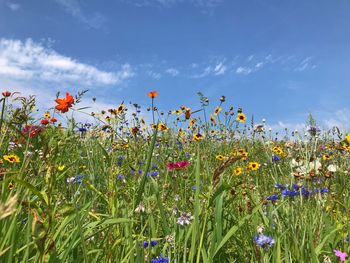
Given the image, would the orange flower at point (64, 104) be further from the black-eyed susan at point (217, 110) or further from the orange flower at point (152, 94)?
the black-eyed susan at point (217, 110)

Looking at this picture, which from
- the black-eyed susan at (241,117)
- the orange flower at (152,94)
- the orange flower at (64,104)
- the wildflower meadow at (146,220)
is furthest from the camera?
the black-eyed susan at (241,117)

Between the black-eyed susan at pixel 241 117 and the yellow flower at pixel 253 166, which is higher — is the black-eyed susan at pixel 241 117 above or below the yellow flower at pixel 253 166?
above

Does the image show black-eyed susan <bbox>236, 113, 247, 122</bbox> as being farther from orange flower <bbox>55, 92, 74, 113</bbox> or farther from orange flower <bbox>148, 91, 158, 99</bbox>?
orange flower <bbox>55, 92, 74, 113</bbox>

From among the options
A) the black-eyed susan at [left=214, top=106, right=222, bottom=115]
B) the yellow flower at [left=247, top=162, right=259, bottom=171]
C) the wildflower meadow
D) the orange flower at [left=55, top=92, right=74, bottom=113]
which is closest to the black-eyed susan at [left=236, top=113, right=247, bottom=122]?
the black-eyed susan at [left=214, top=106, right=222, bottom=115]

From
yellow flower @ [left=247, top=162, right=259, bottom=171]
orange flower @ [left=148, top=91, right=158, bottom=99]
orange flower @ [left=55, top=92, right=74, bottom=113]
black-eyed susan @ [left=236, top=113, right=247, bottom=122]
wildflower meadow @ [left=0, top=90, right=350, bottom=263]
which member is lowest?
wildflower meadow @ [left=0, top=90, right=350, bottom=263]

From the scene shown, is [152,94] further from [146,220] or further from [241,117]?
[241,117]

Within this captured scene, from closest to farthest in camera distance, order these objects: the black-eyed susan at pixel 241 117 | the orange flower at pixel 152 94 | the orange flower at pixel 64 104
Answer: the orange flower at pixel 64 104 → the orange flower at pixel 152 94 → the black-eyed susan at pixel 241 117

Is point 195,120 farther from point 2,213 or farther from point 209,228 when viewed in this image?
point 2,213

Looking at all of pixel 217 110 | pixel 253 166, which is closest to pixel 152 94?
pixel 253 166

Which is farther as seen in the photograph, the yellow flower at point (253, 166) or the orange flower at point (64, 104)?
the yellow flower at point (253, 166)

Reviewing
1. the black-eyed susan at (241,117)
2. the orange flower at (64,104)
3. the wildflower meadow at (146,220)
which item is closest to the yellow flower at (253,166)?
the wildflower meadow at (146,220)

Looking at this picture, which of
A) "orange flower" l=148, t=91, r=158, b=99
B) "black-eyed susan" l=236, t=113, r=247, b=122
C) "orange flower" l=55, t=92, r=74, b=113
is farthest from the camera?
"black-eyed susan" l=236, t=113, r=247, b=122

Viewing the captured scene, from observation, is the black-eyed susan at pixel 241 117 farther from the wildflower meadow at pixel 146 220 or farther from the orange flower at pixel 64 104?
the orange flower at pixel 64 104

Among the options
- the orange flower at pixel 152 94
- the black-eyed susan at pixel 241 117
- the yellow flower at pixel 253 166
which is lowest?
the yellow flower at pixel 253 166
